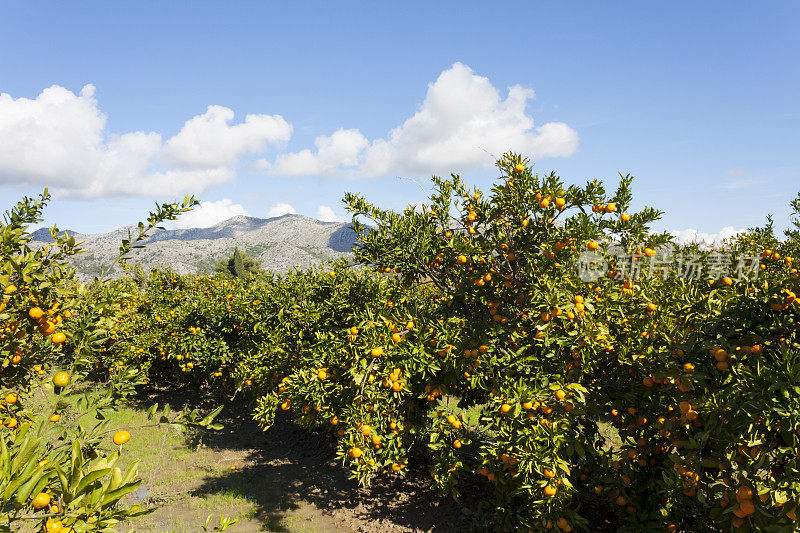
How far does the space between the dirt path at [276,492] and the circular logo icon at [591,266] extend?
3.51 metres

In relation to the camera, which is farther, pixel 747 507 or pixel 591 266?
pixel 591 266

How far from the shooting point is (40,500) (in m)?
1.63

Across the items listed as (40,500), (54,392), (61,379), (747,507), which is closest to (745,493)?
(747,507)

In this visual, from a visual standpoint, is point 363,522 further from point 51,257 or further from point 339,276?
point 51,257

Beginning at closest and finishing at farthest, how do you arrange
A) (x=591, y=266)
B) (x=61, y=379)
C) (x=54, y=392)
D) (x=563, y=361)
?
1. (x=61, y=379)
2. (x=54, y=392)
3. (x=563, y=361)
4. (x=591, y=266)

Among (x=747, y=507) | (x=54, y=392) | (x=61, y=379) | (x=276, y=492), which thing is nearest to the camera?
(x=61, y=379)

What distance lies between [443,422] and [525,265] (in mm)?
2093

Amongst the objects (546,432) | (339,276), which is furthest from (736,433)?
(339,276)

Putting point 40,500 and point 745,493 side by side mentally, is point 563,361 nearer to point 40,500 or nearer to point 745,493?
point 745,493

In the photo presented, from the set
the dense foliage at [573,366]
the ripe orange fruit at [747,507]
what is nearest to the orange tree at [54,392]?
the dense foliage at [573,366]

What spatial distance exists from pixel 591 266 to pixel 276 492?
566 cm

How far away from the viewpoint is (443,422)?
493 centimetres

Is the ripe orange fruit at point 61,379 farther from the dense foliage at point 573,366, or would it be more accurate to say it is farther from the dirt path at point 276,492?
the dirt path at point 276,492

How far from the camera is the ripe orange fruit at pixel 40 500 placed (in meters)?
1.62
